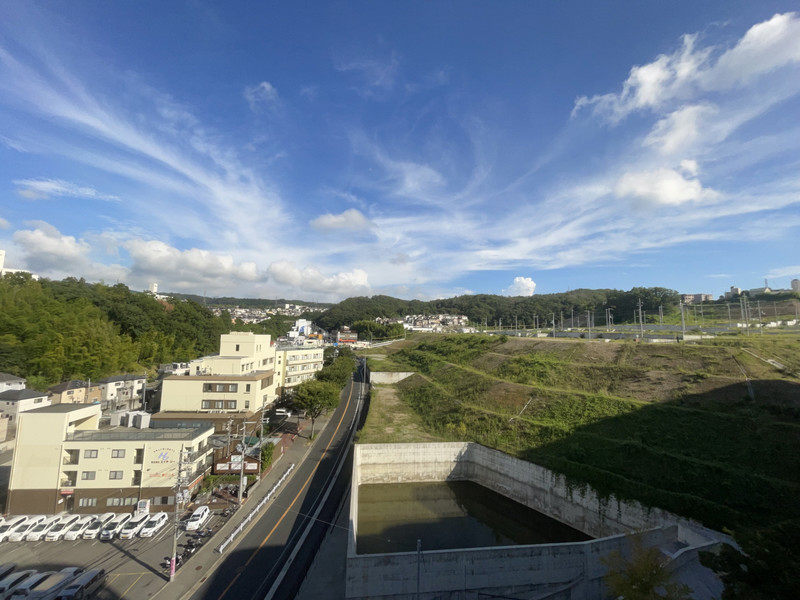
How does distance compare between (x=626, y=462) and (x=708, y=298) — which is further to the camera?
(x=708, y=298)

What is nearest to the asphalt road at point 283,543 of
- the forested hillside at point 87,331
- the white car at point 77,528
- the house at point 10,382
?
the white car at point 77,528

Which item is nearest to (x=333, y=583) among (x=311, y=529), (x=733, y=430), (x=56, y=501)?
(x=311, y=529)

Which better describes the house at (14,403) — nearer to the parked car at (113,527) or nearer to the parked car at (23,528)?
the parked car at (23,528)

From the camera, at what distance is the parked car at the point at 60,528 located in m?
20.1

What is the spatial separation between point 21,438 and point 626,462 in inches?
1584

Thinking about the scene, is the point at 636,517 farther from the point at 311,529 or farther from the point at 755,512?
the point at 311,529

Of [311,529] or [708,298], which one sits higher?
[708,298]

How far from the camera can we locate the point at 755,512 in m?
18.8

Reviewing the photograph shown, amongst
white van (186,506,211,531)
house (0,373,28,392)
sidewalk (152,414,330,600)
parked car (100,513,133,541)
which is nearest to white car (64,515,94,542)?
parked car (100,513,133,541)

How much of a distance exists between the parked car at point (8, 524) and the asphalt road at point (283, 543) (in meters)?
13.2

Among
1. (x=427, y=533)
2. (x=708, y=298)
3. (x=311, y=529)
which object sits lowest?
(x=427, y=533)

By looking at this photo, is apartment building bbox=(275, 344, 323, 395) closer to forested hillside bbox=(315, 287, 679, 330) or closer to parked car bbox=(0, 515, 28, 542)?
parked car bbox=(0, 515, 28, 542)

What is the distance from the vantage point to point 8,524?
68.1 ft

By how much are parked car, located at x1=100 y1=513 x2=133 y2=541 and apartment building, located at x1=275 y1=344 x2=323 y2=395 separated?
960 inches
